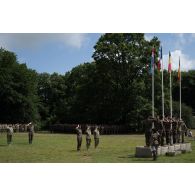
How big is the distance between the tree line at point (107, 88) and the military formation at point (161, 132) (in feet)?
79.1

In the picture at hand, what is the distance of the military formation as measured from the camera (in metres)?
22.1

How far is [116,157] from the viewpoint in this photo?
74.4 ft

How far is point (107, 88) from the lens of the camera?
57.2 m

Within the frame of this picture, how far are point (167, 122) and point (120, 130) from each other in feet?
90.7

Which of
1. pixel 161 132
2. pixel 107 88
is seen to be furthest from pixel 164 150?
pixel 107 88

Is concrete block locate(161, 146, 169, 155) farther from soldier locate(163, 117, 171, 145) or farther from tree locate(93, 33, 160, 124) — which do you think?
tree locate(93, 33, 160, 124)

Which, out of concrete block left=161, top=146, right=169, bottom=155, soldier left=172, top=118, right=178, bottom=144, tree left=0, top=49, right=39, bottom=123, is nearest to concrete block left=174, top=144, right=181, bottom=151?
soldier left=172, top=118, right=178, bottom=144

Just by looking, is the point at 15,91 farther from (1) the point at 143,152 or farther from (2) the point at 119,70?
(1) the point at 143,152

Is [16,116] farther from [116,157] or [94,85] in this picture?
[116,157]

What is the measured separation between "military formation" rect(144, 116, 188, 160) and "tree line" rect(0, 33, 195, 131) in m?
24.1

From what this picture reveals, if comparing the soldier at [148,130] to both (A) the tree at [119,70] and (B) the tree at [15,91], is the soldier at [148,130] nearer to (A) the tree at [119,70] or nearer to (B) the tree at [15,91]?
(A) the tree at [119,70]

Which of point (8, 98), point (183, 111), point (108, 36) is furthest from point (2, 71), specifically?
point (183, 111)

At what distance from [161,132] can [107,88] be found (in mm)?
32334
